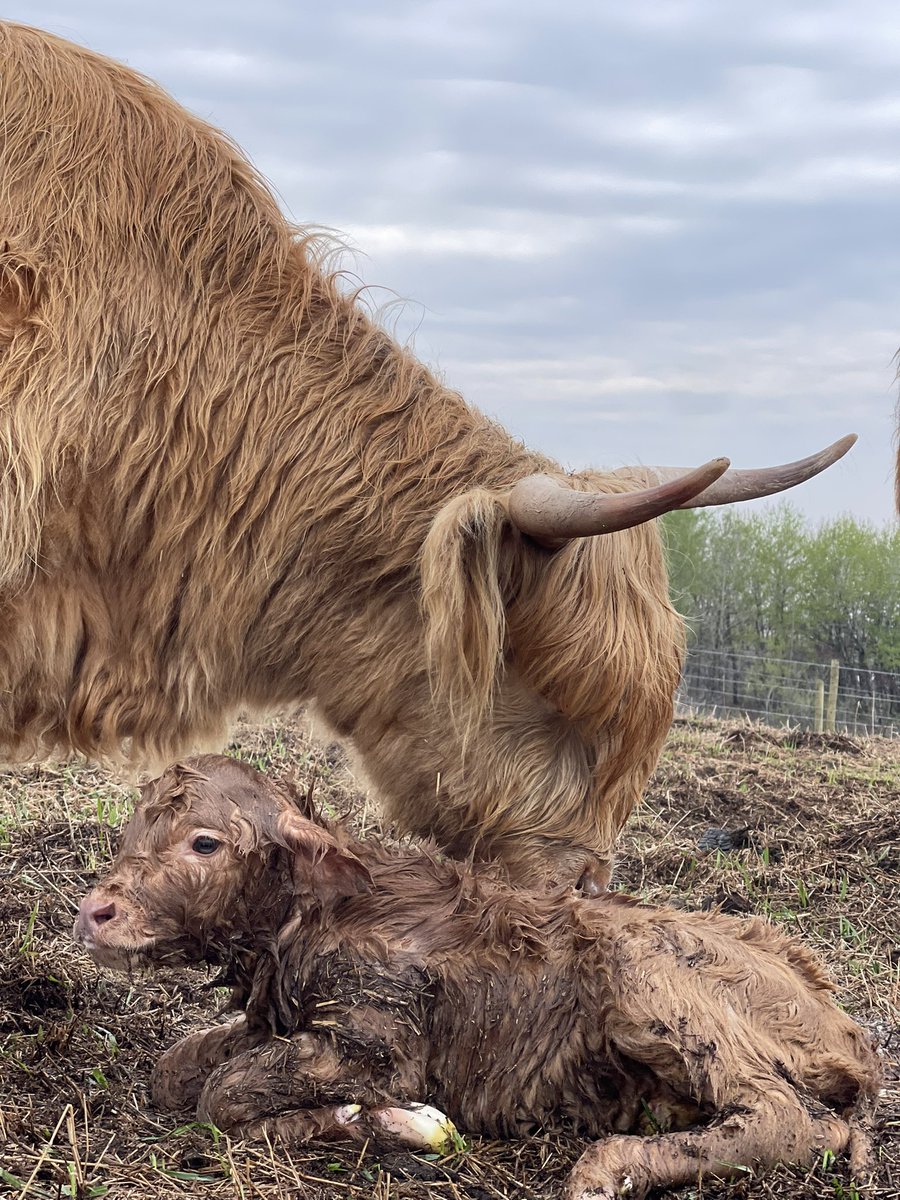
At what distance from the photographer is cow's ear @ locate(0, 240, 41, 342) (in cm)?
325

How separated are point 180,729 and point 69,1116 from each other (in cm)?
131

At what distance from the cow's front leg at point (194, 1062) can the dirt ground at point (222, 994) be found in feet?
0.22

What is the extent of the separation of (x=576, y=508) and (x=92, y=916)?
154 centimetres

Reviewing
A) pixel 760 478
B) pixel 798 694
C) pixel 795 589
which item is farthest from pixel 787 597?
pixel 760 478

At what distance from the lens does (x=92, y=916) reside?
2.57m

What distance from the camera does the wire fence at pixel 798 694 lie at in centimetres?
1877

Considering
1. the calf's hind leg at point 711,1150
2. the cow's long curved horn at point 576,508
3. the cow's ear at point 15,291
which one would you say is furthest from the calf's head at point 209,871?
the cow's ear at point 15,291

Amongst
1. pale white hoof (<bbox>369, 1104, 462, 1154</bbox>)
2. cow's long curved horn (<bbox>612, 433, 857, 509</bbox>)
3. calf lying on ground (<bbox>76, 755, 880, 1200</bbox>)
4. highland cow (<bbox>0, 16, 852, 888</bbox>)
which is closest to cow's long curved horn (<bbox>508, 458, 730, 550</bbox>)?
highland cow (<bbox>0, 16, 852, 888</bbox>)

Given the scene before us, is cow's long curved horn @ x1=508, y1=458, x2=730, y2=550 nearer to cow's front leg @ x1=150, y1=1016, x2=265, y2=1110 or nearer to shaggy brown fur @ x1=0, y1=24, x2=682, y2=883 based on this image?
shaggy brown fur @ x1=0, y1=24, x2=682, y2=883

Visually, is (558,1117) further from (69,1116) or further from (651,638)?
(651,638)

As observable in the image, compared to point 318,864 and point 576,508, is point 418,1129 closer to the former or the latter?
point 318,864

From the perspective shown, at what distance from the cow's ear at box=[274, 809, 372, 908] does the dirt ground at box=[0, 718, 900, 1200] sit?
1.26 feet

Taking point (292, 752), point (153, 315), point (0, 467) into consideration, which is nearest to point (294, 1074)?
point (0, 467)

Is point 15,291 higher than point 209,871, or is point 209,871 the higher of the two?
point 15,291
